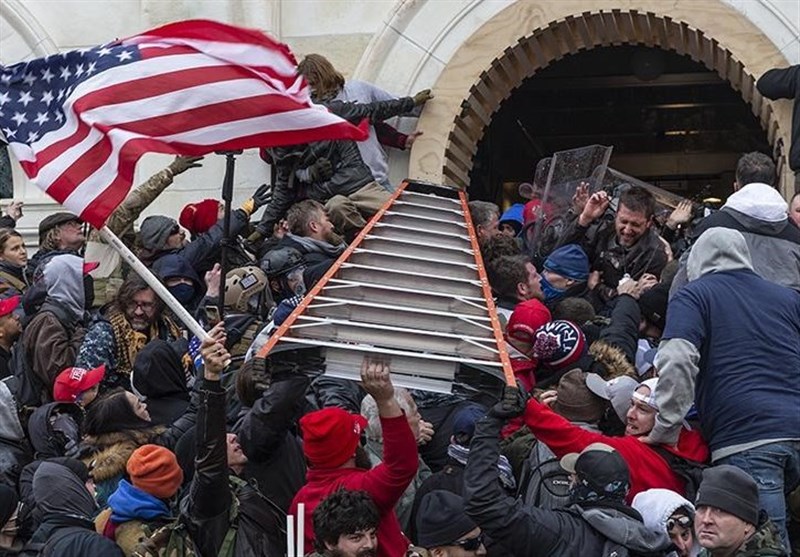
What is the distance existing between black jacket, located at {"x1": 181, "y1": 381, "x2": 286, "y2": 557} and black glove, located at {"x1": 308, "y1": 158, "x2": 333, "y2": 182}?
463 cm

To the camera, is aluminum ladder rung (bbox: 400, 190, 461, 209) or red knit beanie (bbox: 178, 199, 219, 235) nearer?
aluminum ladder rung (bbox: 400, 190, 461, 209)

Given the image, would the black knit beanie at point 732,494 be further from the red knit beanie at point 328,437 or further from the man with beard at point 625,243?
the man with beard at point 625,243

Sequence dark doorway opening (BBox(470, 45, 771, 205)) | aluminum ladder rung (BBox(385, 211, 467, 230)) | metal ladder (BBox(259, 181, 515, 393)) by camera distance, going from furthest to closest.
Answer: dark doorway opening (BBox(470, 45, 771, 205)) → aluminum ladder rung (BBox(385, 211, 467, 230)) → metal ladder (BBox(259, 181, 515, 393))

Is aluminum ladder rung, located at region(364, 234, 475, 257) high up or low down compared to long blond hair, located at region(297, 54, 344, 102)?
up

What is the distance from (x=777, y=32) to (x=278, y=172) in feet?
12.1

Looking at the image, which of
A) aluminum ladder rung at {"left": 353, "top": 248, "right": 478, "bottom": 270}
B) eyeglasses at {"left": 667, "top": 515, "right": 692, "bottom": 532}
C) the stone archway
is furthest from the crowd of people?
the stone archway

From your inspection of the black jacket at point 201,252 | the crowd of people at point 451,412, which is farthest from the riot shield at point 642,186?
the black jacket at point 201,252

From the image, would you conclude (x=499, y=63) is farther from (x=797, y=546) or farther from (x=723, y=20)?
(x=797, y=546)

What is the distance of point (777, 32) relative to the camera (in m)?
13.5

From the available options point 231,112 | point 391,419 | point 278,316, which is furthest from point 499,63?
point 391,419

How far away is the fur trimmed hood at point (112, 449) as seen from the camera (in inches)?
368

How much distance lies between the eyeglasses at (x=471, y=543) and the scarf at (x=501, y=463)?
1.24 ft

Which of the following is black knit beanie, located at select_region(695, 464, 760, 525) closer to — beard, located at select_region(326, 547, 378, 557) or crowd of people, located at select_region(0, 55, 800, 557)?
crowd of people, located at select_region(0, 55, 800, 557)

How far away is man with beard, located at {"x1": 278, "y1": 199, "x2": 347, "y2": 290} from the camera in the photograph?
1198 centimetres
